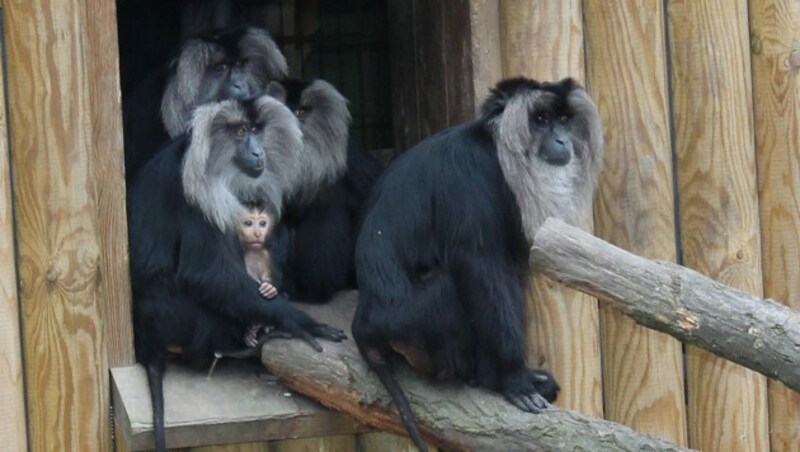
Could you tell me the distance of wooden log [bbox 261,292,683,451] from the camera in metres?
4.84

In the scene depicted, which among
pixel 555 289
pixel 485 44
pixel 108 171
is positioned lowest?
pixel 555 289

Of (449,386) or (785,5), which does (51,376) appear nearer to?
(449,386)

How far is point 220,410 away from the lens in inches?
203

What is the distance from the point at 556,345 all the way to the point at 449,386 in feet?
1.78

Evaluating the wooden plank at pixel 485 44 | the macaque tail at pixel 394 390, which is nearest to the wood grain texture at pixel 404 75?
the wooden plank at pixel 485 44

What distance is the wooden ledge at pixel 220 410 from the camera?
5086mm

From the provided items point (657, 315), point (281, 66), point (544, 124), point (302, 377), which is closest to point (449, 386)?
point (302, 377)

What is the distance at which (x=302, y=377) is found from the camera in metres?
5.19

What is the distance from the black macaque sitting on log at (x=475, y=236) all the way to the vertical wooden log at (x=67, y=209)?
898 millimetres

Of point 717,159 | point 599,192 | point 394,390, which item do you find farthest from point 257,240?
point 717,159

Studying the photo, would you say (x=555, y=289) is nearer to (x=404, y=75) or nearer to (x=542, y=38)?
(x=542, y=38)

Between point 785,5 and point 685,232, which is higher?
point 785,5

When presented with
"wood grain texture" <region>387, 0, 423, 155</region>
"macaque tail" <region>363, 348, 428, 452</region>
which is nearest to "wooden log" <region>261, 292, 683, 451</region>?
"macaque tail" <region>363, 348, 428, 452</region>

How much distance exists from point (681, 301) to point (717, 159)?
175 centimetres
